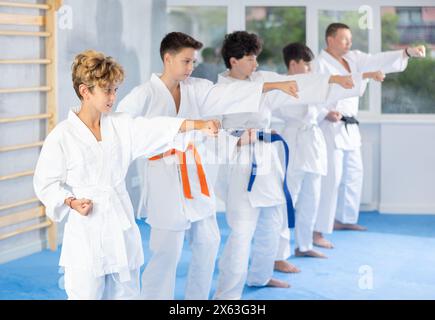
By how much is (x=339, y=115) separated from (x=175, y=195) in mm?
2398

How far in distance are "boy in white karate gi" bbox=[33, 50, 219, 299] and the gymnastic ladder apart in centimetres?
224

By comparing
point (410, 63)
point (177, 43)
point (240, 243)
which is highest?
point (410, 63)

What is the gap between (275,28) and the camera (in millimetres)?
7266

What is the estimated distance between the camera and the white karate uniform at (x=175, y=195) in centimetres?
364

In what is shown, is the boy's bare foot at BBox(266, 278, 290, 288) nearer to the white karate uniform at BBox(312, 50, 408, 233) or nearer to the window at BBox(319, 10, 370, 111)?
the white karate uniform at BBox(312, 50, 408, 233)

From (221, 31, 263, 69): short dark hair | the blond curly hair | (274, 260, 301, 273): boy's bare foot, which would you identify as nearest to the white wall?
(274, 260, 301, 273): boy's bare foot

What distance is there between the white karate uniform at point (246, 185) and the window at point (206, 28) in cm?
292

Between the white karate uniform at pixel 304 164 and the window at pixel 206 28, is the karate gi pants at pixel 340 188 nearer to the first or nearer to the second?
the white karate uniform at pixel 304 164

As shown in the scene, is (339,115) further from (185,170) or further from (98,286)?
(98,286)

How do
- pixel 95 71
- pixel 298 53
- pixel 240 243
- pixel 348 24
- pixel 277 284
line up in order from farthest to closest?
pixel 348 24
pixel 298 53
pixel 277 284
pixel 240 243
pixel 95 71

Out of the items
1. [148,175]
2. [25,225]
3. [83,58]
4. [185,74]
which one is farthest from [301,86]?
[25,225]

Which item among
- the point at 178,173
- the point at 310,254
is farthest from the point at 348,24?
the point at 178,173

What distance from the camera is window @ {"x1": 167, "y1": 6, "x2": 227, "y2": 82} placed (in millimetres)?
7199
